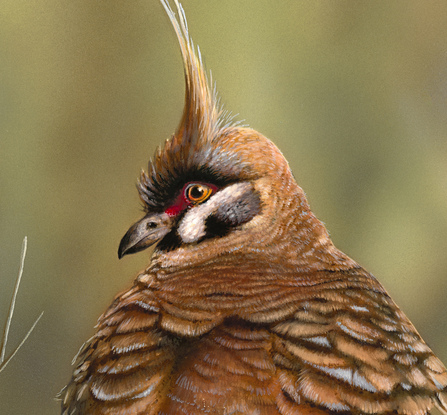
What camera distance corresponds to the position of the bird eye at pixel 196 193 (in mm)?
1385

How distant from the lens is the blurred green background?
1.47 m

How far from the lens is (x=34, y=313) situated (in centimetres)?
147

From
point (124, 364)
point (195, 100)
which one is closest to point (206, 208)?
point (195, 100)

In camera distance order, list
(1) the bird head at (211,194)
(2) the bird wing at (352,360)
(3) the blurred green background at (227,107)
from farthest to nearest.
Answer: (3) the blurred green background at (227,107) → (1) the bird head at (211,194) → (2) the bird wing at (352,360)

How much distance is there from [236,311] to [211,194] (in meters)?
0.42

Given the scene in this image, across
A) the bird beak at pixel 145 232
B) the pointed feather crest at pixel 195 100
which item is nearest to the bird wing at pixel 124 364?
the bird beak at pixel 145 232

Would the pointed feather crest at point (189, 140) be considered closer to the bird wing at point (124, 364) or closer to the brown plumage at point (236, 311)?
the brown plumage at point (236, 311)

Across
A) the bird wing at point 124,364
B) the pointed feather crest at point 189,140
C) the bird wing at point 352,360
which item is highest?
the pointed feather crest at point 189,140

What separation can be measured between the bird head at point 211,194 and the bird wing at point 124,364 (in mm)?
222

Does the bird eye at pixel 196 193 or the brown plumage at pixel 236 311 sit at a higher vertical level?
the bird eye at pixel 196 193

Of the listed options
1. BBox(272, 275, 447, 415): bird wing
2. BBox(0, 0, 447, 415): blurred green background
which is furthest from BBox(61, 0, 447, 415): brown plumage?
BBox(0, 0, 447, 415): blurred green background

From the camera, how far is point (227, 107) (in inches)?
59.1

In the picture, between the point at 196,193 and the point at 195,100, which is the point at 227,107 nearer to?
the point at 195,100

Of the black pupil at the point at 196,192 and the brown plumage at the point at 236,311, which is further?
the black pupil at the point at 196,192
